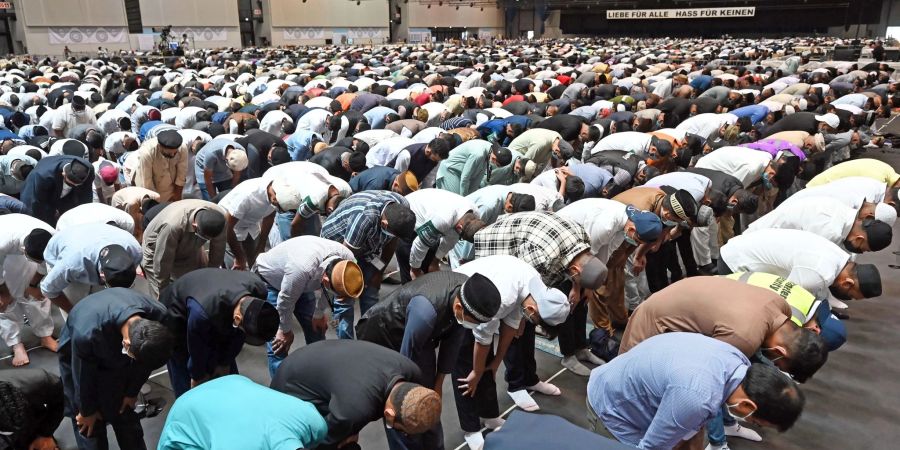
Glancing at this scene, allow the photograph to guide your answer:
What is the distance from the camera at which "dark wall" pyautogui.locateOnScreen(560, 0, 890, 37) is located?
3481 centimetres

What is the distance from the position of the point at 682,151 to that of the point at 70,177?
549 cm

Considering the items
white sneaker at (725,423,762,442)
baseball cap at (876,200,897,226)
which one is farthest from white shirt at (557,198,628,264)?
baseball cap at (876,200,897,226)

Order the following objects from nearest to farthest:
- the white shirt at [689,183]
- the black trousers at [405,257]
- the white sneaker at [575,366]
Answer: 1. the white sneaker at [575,366]
2. the black trousers at [405,257]
3. the white shirt at [689,183]

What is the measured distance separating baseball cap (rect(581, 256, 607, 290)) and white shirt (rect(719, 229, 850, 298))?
3.09 ft

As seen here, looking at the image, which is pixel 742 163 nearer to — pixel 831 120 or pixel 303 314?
pixel 831 120

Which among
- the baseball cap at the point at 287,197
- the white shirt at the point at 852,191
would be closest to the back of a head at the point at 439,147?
the baseball cap at the point at 287,197

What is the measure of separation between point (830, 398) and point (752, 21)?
40000 millimetres

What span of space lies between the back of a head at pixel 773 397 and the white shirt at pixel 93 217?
372 cm

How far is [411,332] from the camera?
290 cm

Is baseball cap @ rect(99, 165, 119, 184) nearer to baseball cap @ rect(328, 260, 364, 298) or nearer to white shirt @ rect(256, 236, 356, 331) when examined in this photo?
white shirt @ rect(256, 236, 356, 331)

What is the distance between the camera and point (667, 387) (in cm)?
Result: 223

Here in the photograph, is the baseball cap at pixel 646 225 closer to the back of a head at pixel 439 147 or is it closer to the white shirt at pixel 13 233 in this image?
the back of a head at pixel 439 147

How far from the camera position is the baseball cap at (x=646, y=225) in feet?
12.6

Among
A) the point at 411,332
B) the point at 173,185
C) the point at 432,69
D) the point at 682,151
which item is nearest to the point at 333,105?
the point at 173,185
